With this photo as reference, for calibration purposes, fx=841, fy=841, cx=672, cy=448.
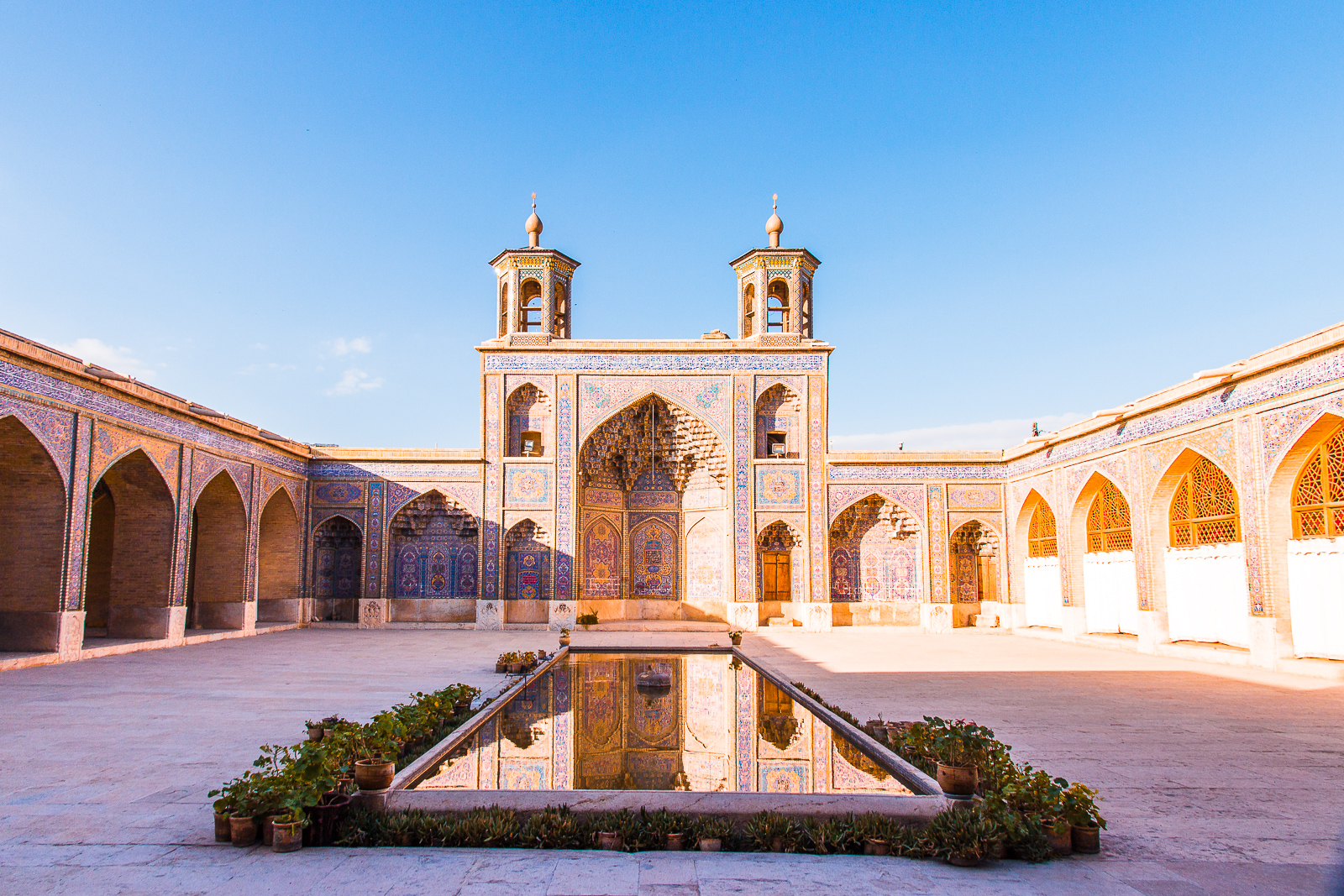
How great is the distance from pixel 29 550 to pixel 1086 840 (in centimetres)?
1138

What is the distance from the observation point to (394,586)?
53.5 feet

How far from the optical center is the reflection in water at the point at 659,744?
460cm

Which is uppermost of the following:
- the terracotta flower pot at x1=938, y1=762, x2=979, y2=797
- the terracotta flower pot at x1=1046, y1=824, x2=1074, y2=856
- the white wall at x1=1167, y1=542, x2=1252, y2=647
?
the white wall at x1=1167, y1=542, x2=1252, y2=647

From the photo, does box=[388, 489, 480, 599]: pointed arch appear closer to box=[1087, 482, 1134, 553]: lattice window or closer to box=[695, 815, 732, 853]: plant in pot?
box=[1087, 482, 1134, 553]: lattice window

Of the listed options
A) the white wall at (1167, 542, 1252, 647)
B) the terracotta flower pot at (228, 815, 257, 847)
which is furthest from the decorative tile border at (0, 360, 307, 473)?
the white wall at (1167, 542, 1252, 647)

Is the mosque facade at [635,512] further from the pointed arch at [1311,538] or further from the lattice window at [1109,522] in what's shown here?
the pointed arch at [1311,538]

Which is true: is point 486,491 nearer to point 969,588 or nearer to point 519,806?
point 969,588

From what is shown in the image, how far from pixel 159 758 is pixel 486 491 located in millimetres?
11193

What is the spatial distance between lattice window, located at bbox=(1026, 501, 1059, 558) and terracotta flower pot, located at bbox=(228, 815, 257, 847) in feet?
44.6

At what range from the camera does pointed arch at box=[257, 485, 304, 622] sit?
15773mm

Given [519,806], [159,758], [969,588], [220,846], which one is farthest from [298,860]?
[969,588]

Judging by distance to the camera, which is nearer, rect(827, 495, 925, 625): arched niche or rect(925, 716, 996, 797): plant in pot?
rect(925, 716, 996, 797): plant in pot

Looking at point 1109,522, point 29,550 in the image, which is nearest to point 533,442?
point 29,550

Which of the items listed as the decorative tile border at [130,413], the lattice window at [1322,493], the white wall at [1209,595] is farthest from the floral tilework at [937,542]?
the decorative tile border at [130,413]
